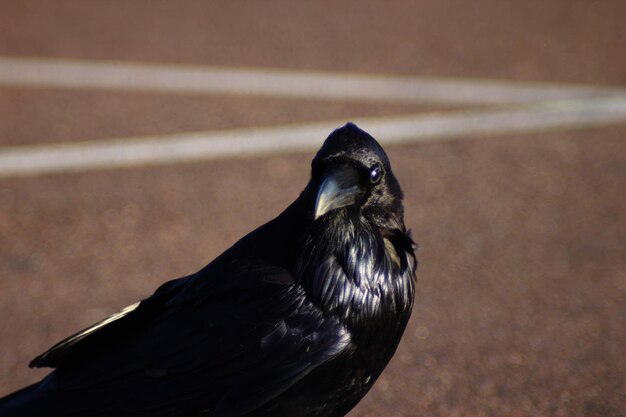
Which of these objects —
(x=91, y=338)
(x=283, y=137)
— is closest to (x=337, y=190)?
(x=91, y=338)

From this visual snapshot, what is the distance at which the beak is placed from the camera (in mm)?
3119

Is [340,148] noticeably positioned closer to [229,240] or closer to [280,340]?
[280,340]

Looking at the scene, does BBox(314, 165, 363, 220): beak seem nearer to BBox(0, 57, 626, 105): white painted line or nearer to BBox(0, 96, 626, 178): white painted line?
BBox(0, 96, 626, 178): white painted line

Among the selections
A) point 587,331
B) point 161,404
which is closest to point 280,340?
point 161,404

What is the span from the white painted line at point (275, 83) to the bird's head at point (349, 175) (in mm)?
4451

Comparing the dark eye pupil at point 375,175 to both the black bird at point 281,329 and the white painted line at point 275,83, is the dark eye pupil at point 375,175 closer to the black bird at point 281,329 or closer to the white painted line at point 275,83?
the black bird at point 281,329

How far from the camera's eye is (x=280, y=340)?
129 inches

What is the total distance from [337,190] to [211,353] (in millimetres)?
722

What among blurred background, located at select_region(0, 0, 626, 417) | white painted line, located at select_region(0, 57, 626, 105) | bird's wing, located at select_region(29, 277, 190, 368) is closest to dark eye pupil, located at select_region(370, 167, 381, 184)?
bird's wing, located at select_region(29, 277, 190, 368)

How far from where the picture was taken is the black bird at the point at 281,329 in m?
3.22

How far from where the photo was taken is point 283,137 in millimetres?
7129

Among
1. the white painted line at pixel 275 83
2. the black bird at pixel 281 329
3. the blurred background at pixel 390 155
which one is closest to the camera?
the black bird at pixel 281 329

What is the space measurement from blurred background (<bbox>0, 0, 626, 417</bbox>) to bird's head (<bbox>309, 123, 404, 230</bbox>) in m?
1.31

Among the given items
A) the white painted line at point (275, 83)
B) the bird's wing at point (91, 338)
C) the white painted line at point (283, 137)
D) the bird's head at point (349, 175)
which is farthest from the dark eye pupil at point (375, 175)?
the white painted line at point (275, 83)
